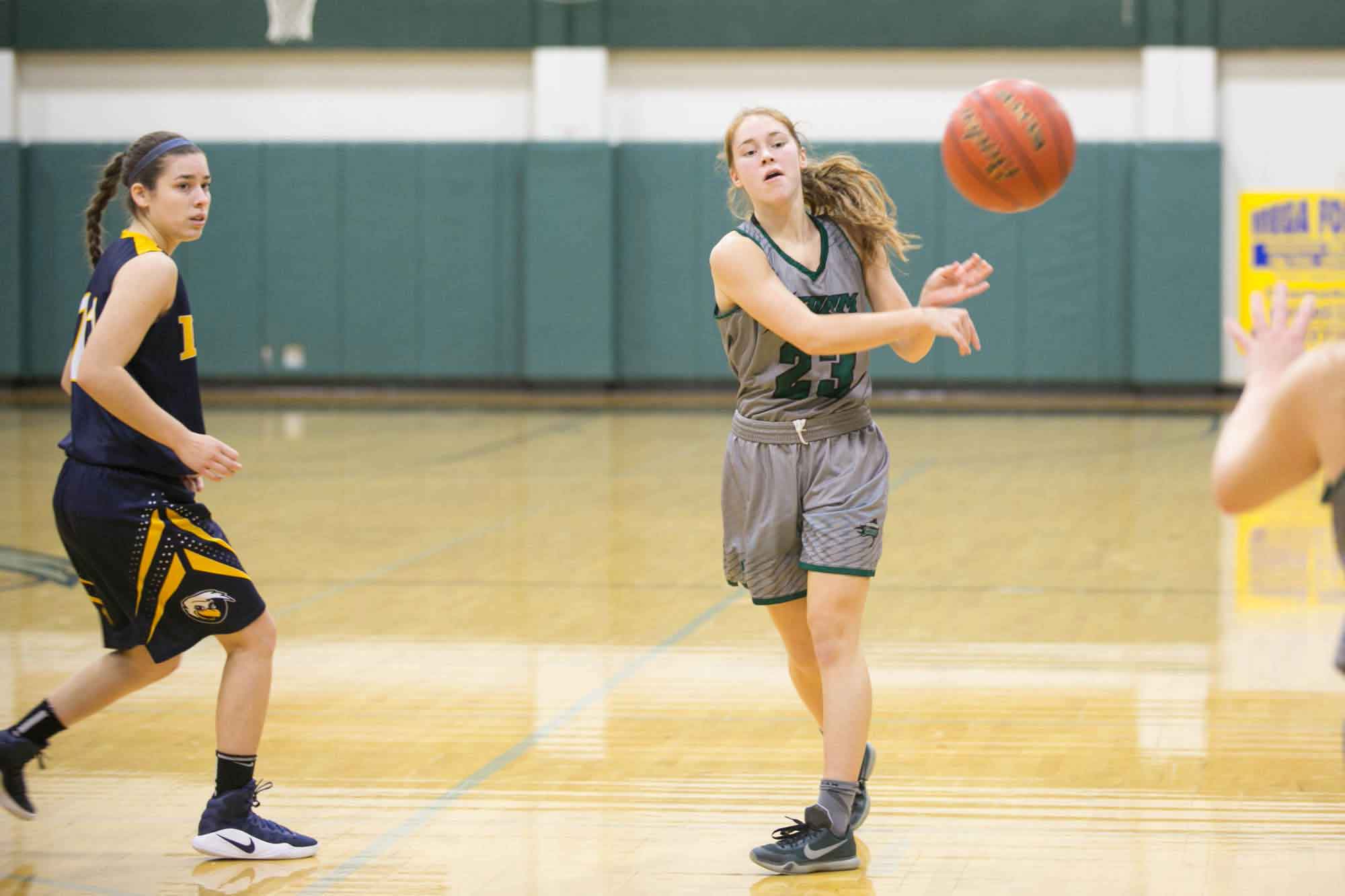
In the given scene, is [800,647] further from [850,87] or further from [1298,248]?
[850,87]

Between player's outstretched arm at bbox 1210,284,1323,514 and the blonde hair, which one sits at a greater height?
the blonde hair

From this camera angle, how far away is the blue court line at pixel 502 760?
366cm

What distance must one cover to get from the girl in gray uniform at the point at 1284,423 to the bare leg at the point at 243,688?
2.13 metres

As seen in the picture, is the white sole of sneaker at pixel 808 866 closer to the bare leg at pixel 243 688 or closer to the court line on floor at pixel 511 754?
the court line on floor at pixel 511 754

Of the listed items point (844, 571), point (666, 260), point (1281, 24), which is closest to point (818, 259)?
point (844, 571)

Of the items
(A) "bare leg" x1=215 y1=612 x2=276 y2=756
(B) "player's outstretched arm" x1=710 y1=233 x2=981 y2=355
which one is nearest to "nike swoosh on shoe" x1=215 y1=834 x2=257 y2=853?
(A) "bare leg" x1=215 y1=612 x2=276 y2=756

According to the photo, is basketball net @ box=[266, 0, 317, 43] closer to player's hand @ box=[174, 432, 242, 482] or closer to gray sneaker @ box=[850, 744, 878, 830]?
Answer: player's hand @ box=[174, 432, 242, 482]

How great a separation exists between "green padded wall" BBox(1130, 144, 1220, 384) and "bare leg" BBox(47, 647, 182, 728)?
13571mm

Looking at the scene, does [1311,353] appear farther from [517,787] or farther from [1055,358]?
[1055,358]

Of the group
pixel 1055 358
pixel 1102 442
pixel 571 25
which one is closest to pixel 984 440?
pixel 1102 442

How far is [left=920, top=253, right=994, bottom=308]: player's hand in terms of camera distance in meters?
3.62

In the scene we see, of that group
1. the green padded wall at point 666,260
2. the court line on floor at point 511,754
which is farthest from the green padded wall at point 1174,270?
the court line on floor at point 511,754

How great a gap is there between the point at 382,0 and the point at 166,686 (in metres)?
12.7

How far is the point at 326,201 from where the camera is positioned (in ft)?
55.1
